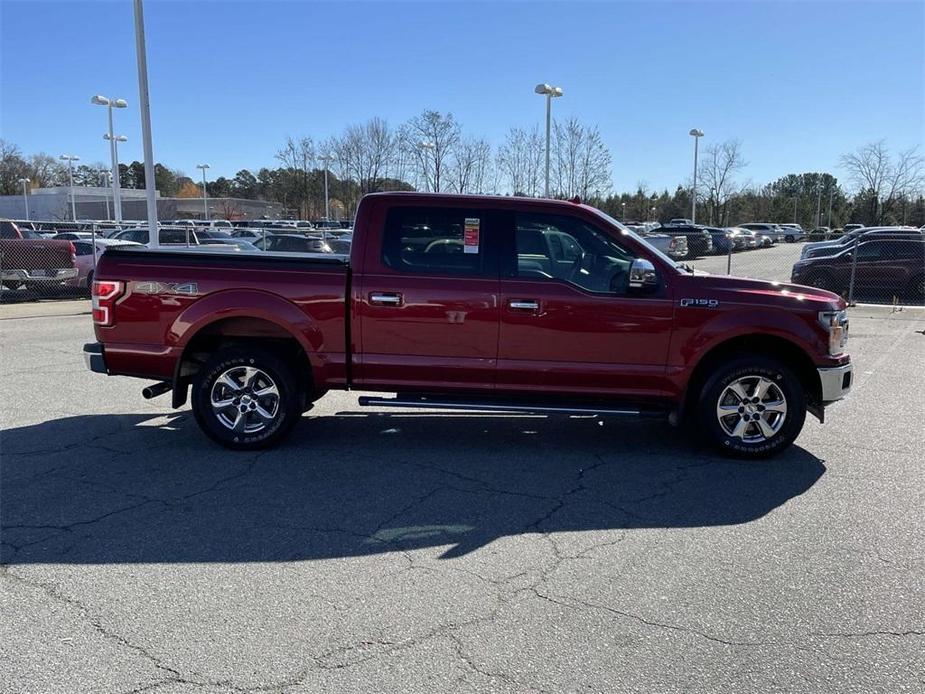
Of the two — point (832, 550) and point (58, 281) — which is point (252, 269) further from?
point (58, 281)

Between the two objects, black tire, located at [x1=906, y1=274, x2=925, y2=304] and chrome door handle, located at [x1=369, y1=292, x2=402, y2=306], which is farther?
black tire, located at [x1=906, y1=274, x2=925, y2=304]

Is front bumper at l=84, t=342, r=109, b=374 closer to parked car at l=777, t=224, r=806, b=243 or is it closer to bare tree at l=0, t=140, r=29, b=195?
parked car at l=777, t=224, r=806, b=243

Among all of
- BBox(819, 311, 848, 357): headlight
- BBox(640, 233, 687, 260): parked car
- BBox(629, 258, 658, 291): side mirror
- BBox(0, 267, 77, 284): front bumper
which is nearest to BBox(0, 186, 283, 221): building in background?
BBox(640, 233, 687, 260): parked car

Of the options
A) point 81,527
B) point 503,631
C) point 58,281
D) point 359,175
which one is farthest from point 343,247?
point 359,175

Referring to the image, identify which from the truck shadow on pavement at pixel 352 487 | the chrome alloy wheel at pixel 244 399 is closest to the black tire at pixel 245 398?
the chrome alloy wheel at pixel 244 399

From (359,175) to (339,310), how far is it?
159ft

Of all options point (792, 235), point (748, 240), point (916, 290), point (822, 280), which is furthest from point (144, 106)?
point (792, 235)

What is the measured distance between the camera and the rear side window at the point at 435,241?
5.85 m

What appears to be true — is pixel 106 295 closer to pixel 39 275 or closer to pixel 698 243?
pixel 39 275

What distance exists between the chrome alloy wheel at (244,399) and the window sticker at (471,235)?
6.20 feet

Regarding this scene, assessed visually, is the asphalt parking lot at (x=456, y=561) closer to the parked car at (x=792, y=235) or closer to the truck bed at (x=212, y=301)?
the truck bed at (x=212, y=301)

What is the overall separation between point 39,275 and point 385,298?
15.7 metres

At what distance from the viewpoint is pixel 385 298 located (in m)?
5.77

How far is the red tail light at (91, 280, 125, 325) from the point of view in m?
5.87
